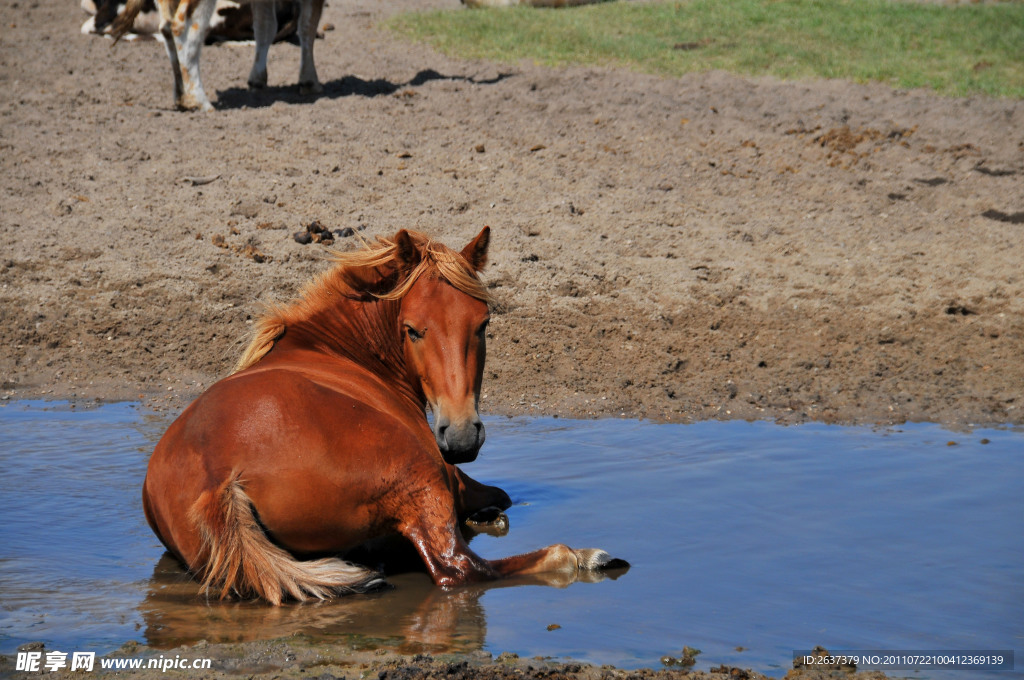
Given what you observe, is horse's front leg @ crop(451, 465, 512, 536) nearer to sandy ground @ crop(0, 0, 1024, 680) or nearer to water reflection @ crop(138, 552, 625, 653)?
water reflection @ crop(138, 552, 625, 653)

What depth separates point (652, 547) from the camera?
416 cm

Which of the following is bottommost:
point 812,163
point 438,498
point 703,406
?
point 703,406

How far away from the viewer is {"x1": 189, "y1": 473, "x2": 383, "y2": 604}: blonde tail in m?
3.49

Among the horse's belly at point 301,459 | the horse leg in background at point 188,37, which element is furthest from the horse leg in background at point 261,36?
the horse's belly at point 301,459

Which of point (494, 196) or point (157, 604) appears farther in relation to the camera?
point (494, 196)

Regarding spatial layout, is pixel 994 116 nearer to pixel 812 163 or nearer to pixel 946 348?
pixel 812 163

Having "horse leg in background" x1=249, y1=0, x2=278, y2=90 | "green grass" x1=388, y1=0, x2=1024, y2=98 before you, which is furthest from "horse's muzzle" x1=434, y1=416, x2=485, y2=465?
"green grass" x1=388, y1=0, x2=1024, y2=98

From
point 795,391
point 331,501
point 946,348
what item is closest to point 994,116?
point 946,348

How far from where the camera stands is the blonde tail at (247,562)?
3.49 meters

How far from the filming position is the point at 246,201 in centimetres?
870

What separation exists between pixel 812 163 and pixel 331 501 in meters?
7.32

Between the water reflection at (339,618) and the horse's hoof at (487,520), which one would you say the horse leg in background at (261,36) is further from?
the water reflection at (339,618)

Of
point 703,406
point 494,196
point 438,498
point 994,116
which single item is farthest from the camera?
point 994,116

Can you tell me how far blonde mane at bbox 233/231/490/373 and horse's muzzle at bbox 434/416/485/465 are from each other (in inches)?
20.7
